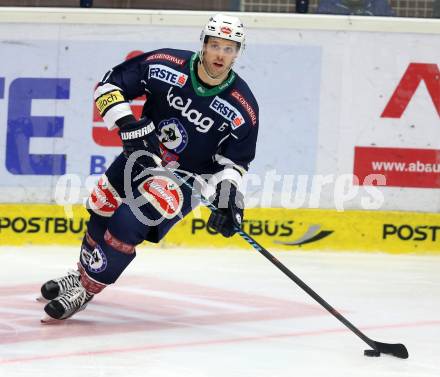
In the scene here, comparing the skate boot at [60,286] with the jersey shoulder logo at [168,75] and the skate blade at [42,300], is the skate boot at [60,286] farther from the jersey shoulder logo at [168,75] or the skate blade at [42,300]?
the jersey shoulder logo at [168,75]

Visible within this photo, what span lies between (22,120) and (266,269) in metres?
1.76

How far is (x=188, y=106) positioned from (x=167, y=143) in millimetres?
189

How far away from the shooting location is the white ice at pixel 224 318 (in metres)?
3.82

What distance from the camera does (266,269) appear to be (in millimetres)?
6086

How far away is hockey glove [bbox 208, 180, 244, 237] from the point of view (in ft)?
14.5

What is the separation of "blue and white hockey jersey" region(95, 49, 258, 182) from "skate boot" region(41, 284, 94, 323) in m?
0.68

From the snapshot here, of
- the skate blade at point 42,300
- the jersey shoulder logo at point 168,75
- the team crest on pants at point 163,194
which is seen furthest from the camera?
the skate blade at point 42,300

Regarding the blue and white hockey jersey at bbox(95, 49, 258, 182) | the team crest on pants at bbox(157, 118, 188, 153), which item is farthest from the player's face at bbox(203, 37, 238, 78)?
the team crest on pants at bbox(157, 118, 188, 153)

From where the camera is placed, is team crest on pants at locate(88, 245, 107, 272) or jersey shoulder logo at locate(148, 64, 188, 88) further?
jersey shoulder logo at locate(148, 64, 188, 88)

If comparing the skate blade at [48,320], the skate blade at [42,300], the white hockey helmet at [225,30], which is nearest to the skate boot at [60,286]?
the skate blade at [42,300]

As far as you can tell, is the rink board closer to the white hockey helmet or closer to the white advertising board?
the white advertising board

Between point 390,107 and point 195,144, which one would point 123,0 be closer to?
point 390,107

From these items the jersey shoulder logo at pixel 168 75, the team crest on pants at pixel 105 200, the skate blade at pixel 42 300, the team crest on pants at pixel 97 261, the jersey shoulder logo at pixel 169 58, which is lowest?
the skate blade at pixel 42 300

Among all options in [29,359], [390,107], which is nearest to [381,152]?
[390,107]
